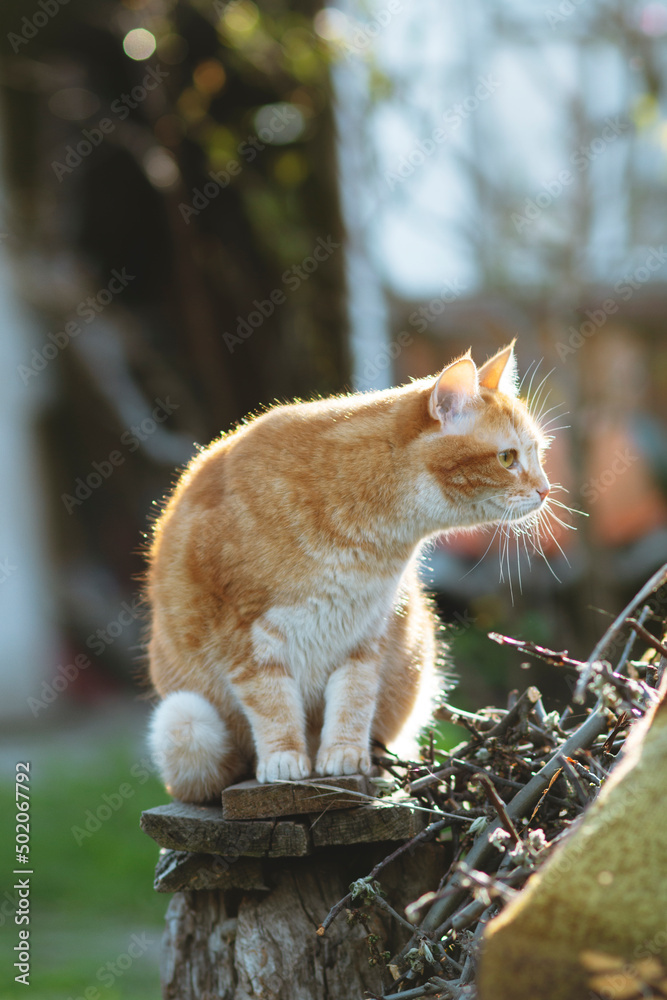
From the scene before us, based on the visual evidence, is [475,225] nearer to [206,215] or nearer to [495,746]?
[206,215]

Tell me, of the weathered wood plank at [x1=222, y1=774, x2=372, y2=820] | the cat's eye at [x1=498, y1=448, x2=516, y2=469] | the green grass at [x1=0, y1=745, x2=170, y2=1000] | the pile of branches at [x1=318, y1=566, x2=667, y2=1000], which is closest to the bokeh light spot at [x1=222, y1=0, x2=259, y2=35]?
the cat's eye at [x1=498, y1=448, x2=516, y2=469]

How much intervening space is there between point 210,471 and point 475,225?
3361mm

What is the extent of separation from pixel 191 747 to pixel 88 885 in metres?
2.68

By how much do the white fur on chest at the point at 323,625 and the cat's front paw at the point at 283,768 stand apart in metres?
0.22

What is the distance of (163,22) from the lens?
5.50m

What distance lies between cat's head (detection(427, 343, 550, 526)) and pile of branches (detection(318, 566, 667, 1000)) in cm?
43

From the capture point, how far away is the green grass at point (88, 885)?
3.39 m

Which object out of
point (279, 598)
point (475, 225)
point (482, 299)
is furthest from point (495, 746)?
point (482, 299)

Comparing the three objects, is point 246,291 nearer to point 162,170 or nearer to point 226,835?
point 162,170

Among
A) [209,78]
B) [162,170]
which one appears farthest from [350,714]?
[209,78]

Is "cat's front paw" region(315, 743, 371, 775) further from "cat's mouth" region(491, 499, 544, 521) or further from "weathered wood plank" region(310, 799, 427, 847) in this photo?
"cat's mouth" region(491, 499, 544, 521)

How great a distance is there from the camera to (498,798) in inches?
51.0

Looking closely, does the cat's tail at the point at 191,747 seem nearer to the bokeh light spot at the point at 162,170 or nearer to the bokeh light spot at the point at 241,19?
the bokeh light spot at the point at 241,19

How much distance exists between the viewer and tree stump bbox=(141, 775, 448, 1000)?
1825 millimetres
